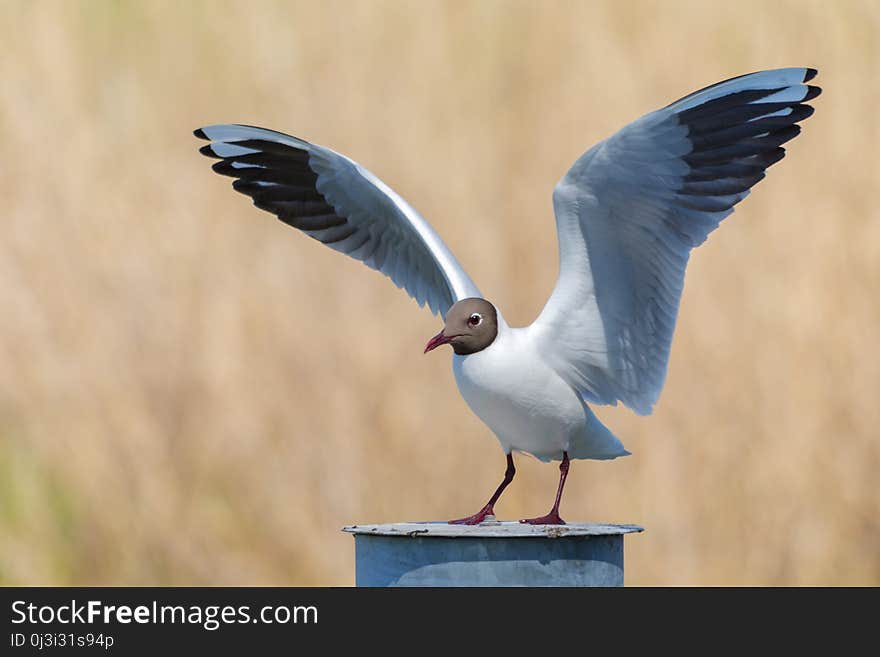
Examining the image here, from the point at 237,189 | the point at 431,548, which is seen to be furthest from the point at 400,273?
the point at 431,548

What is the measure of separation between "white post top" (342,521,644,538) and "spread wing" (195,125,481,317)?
A: 902 millimetres

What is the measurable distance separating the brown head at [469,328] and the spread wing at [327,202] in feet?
1.83

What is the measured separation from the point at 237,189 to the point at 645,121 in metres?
1.17

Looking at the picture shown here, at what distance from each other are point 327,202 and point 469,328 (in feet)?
2.70

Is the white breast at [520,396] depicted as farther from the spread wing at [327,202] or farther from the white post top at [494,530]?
the spread wing at [327,202]

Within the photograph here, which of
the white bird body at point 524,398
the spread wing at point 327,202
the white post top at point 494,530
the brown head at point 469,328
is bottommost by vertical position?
the white post top at point 494,530

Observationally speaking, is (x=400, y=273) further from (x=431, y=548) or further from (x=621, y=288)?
(x=431, y=548)

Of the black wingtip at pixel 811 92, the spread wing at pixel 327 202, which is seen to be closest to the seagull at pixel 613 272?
the black wingtip at pixel 811 92

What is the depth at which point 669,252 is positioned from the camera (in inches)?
111

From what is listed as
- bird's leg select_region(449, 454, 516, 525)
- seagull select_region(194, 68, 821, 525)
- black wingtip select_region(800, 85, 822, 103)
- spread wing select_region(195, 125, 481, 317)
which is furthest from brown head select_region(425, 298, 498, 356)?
black wingtip select_region(800, 85, 822, 103)

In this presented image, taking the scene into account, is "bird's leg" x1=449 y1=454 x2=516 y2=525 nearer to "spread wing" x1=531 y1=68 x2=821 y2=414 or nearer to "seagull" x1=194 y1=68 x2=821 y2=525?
"seagull" x1=194 y1=68 x2=821 y2=525

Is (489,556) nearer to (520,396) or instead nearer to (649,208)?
(520,396)

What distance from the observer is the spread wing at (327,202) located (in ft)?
10.7

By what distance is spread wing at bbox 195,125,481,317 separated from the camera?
10.7ft
